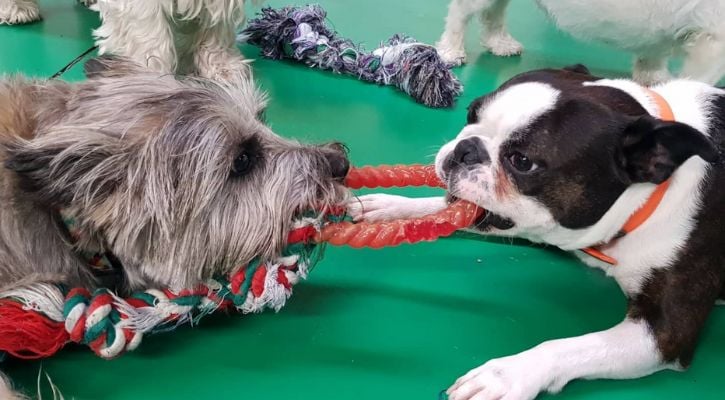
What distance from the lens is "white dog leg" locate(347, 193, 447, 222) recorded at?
206cm

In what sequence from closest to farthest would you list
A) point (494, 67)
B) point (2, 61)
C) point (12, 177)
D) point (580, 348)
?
point (12, 177)
point (580, 348)
point (2, 61)
point (494, 67)

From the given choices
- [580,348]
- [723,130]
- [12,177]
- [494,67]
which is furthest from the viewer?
[494,67]

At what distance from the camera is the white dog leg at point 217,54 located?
2.90 metres

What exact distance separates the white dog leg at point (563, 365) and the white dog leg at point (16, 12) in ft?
9.68

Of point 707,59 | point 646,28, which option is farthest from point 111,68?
point 707,59

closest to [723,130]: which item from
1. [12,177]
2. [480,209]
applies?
[480,209]

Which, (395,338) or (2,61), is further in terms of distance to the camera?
(2,61)

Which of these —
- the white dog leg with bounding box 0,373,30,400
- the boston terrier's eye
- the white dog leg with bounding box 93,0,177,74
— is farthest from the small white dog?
the white dog leg with bounding box 0,373,30,400

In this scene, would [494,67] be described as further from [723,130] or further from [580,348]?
[580,348]

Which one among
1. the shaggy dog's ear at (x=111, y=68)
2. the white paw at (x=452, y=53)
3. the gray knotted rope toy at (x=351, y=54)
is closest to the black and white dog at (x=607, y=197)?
the shaggy dog's ear at (x=111, y=68)

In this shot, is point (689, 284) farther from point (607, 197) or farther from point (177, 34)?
→ point (177, 34)

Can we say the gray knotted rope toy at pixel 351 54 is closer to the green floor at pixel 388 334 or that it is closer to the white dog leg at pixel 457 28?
the white dog leg at pixel 457 28

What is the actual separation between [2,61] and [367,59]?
5.31 ft

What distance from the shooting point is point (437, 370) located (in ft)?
5.57
